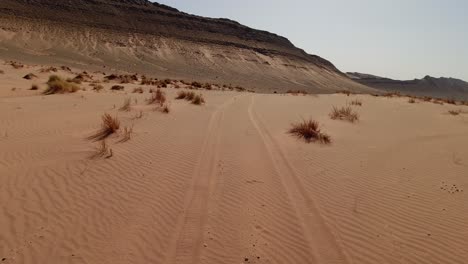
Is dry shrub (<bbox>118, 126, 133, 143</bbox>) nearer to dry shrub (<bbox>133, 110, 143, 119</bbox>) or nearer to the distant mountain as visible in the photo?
dry shrub (<bbox>133, 110, 143, 119</bbox>)

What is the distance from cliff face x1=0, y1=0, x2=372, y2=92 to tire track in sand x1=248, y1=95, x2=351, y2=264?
128 feet

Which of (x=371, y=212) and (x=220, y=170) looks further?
(x=220, y=170)

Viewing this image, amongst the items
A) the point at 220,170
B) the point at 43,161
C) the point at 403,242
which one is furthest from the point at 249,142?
the point at 403,242

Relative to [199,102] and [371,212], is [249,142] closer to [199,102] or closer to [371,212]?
[371,212]

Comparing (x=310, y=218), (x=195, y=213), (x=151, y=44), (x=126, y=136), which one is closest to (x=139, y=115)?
(x=126, y=136)

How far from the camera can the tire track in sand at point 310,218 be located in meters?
4.35

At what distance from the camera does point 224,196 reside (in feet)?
19.2

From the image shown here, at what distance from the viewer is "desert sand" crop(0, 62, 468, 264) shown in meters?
4.38

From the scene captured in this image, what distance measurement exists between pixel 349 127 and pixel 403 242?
26.5 feet

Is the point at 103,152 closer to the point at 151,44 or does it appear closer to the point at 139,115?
the point at 139,115

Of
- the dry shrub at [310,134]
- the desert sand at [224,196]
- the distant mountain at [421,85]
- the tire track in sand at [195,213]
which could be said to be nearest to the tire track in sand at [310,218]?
the desert sand at [224,196]

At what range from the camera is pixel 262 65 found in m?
67.6

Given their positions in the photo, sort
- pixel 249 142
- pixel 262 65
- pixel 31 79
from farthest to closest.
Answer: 1. pixel 262 65
2. pixel 31 79
3. pixel 249 142

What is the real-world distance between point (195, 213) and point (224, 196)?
0.72m
